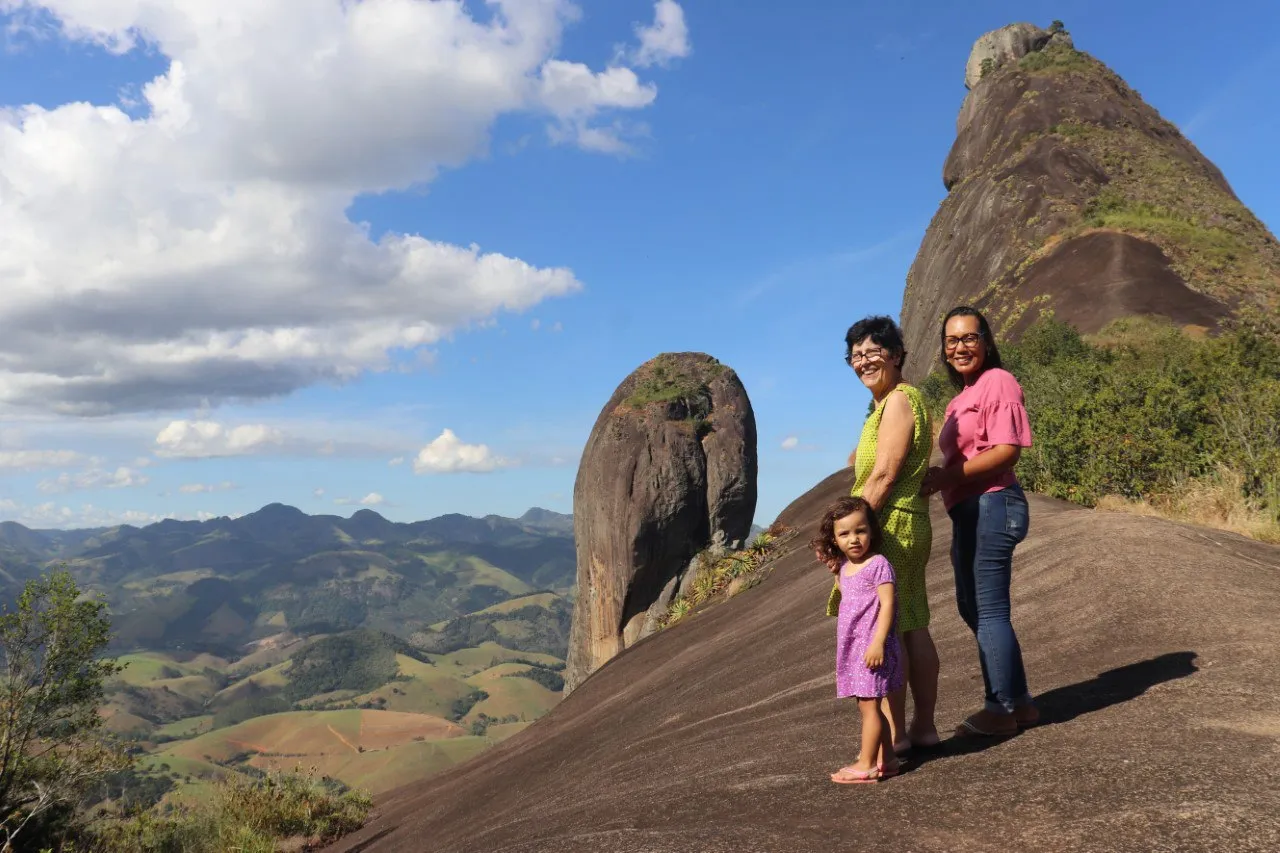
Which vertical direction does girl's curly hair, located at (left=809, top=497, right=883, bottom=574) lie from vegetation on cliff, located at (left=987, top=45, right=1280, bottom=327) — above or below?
below

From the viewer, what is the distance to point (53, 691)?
734 inches

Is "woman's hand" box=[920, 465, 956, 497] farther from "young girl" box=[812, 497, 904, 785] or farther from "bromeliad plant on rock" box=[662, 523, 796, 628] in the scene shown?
"bromeliad plant on rock" box=[662, 523, 796, 628]

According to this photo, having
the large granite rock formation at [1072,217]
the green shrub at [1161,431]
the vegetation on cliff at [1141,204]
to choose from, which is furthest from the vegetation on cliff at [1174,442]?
the vegetation on cliff at [1141,204]

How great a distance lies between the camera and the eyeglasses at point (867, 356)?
476cm

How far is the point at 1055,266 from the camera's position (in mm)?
39156

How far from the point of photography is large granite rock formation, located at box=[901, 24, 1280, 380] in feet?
112

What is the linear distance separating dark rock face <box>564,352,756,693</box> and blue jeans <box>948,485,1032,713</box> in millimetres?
25294

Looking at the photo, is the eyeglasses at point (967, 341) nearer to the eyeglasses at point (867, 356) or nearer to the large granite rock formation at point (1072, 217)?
the eyeglasses at point (867, 356)

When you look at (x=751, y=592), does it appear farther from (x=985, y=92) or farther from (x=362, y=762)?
(x=362, y=762)

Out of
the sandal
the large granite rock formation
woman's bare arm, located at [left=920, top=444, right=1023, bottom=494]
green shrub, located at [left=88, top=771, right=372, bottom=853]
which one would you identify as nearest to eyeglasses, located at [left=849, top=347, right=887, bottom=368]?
woman's bare arm, located at [left=920, top=444, right=1023, bottom=494]

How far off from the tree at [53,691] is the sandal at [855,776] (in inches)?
761

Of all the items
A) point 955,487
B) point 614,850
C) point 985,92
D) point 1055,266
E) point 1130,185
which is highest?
point 985,92

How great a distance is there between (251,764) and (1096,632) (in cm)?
22564

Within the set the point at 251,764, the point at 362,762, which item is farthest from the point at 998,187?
the point at 251,764
